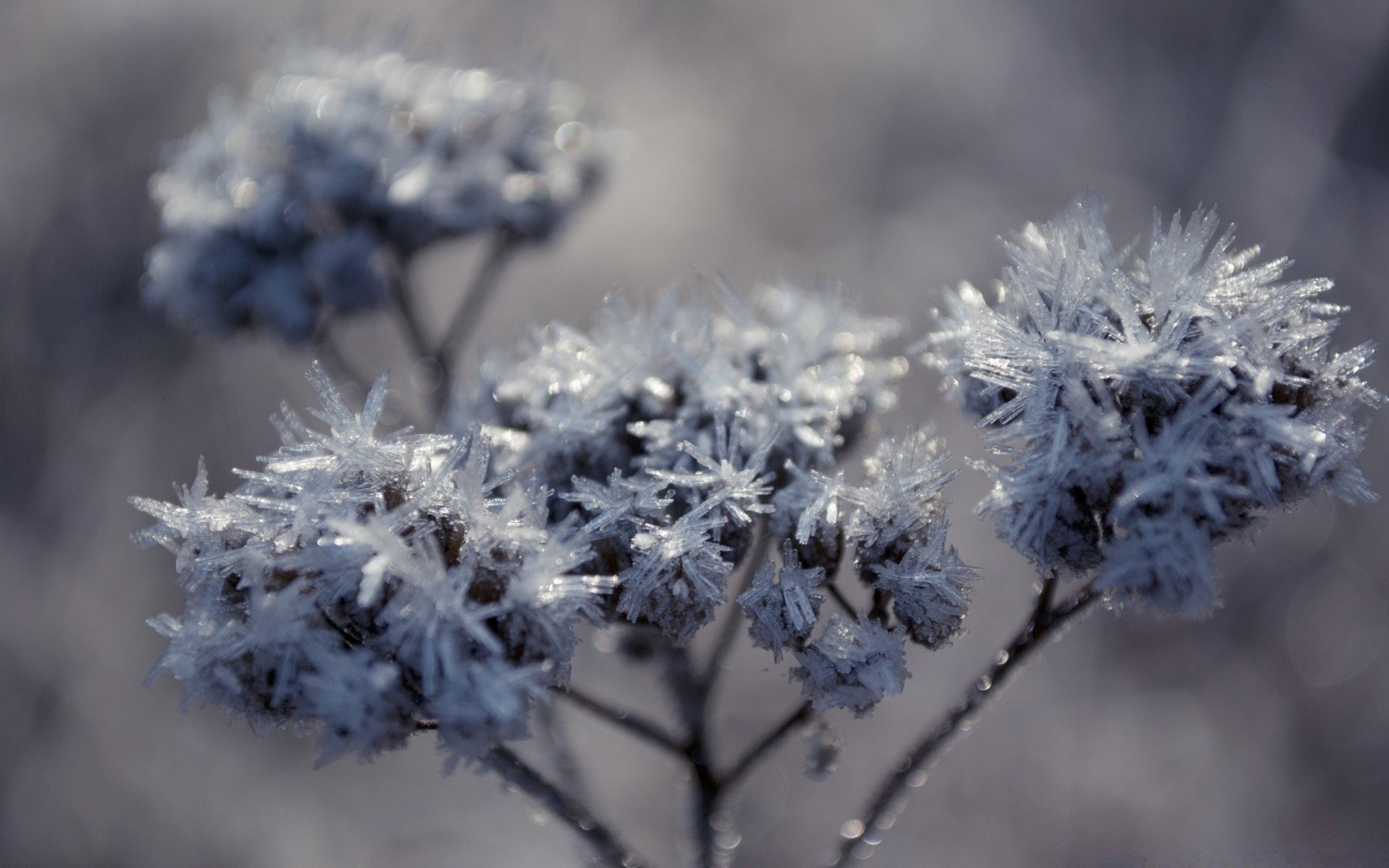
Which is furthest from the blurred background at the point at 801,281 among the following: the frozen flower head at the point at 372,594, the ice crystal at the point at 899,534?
the frozen flower head at the point at 372,594

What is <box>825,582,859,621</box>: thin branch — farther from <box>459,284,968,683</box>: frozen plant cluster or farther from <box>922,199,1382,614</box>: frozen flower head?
<box>922,199,1382,614</box>: frozen flower head

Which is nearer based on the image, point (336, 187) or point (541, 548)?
point (541, 548)

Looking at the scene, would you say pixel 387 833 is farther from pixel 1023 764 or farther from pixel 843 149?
pixel 843 149

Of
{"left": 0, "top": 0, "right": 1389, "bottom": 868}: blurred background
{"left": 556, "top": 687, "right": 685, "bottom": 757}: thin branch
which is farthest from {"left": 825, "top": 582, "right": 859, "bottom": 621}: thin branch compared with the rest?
{"left": 0, "top": 0, "right": 1389, "bottom": 868}: blurred background

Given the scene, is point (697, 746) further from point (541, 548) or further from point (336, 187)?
point (336, 187)

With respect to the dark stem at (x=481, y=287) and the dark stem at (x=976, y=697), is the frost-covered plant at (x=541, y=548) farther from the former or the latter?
the dark stem at (x=481, y=287)

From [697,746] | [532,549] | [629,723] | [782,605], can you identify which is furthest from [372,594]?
[697,746]
